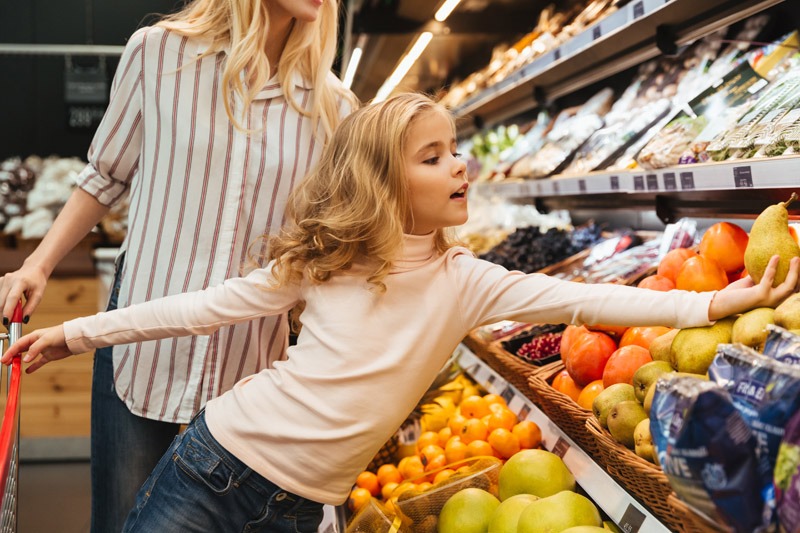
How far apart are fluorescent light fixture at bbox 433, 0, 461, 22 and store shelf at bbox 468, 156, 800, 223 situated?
2.81 feet

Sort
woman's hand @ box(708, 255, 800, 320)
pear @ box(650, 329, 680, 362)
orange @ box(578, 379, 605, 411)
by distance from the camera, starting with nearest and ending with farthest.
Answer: woman's hand @ box(708, 255, 800, 320) < pear @ box(650, 329, 680, 362) < orange @ box(578, 379, 605, 411)

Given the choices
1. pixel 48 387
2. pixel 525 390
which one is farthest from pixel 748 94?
pixel 48 387

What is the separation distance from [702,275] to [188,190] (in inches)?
46.1

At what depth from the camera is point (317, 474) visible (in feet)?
4.86

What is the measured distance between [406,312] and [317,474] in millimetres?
345

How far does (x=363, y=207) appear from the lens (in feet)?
5.11

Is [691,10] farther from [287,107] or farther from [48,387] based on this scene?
[48,387]

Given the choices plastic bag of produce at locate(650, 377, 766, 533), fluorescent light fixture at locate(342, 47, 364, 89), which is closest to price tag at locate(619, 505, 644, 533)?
plastic bag of produce at locate(650, 377, 766, 533)

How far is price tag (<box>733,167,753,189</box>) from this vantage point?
1.62 metres

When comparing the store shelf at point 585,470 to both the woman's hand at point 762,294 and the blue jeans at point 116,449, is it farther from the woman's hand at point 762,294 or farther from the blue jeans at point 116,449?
the blue jeans at point 116,449

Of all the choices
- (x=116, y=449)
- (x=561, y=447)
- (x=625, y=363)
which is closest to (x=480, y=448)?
(x=561, y=447)

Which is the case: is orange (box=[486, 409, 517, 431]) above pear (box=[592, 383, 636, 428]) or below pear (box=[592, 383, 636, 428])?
below

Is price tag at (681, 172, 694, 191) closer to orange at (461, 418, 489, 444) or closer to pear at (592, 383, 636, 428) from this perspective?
pear at (592, 383, 636, 428)

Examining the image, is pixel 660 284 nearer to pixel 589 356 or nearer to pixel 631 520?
pixel 589 356
